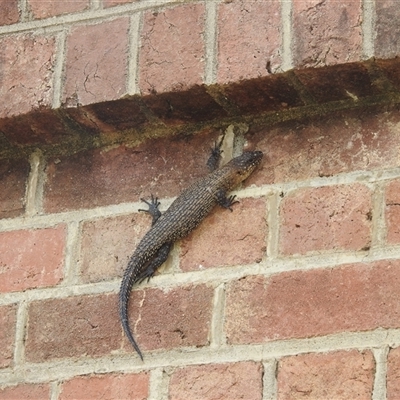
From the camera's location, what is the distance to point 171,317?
1.83 metres

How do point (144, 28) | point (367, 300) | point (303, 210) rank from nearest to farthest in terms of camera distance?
point (367, 300) → point (303, 210) → point (144, 28)

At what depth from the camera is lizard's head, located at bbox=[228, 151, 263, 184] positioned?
189 centimetres

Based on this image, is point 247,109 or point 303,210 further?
point 247,109

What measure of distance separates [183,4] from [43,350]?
0.63m

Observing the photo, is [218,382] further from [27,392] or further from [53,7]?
[53,7]

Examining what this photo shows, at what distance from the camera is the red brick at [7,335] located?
1.92m

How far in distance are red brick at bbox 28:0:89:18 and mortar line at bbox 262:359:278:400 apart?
0.73m

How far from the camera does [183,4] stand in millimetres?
1919

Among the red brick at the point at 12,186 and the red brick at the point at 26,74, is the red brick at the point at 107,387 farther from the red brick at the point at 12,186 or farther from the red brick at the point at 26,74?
the red brick at the point at 26,74

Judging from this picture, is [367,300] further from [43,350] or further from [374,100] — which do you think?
[43,350]

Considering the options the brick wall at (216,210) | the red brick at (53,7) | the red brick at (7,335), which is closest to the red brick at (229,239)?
the brick wall at (216,210)

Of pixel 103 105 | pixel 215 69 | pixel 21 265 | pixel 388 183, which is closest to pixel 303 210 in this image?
pixel 388 183

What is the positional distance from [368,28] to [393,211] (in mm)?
290

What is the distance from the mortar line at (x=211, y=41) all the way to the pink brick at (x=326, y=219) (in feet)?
0.78
